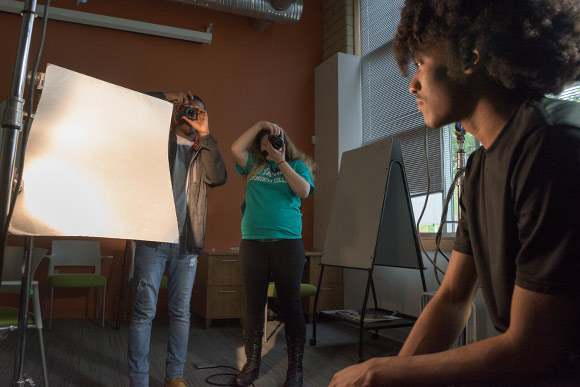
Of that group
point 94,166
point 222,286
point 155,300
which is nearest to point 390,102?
point 222,286

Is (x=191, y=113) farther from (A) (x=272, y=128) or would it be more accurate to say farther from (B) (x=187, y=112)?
(A) (x=272, y=128)

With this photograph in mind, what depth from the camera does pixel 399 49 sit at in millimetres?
967

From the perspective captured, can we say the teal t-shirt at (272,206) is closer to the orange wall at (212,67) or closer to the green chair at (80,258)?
the green chair at (80,258)

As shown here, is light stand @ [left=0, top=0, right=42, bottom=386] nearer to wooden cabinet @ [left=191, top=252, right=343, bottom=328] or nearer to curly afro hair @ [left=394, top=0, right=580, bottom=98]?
curly afro hair @ [left=394, top=0, right=580, bottom=98]

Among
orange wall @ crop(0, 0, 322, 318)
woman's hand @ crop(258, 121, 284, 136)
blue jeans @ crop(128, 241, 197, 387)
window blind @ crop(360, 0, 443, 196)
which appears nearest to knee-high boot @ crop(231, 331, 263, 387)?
blue jeans @ crop(128, 241, 197, 387)

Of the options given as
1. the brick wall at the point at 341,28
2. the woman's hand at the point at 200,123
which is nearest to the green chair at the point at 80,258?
the woman's hand at the point at 200,123

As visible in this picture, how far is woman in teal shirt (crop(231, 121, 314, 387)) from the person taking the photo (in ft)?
7.14

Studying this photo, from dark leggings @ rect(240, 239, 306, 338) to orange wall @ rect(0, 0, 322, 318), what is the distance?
7.32 feet

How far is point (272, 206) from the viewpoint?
7.37 ft

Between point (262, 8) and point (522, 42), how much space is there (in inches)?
151

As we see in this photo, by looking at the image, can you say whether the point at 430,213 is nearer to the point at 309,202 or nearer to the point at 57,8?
the point at 309,202

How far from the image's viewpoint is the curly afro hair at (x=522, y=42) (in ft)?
2.28

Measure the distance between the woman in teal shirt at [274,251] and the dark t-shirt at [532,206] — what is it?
1498 mm

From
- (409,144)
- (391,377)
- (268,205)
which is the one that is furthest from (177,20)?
(391,377)
